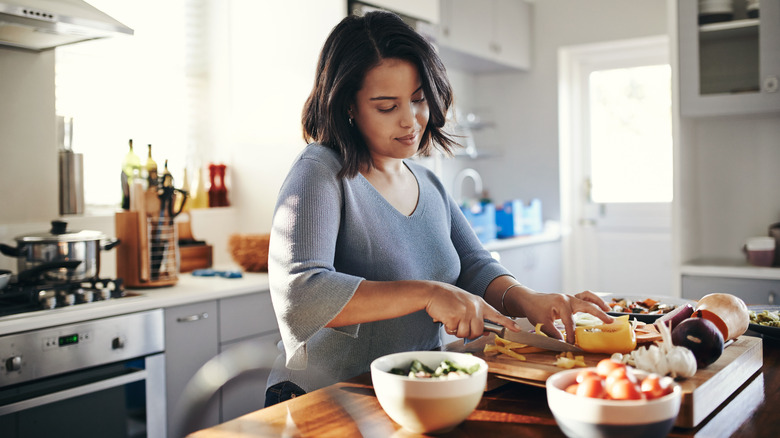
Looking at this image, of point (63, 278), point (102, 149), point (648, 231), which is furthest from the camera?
point (648, 231)

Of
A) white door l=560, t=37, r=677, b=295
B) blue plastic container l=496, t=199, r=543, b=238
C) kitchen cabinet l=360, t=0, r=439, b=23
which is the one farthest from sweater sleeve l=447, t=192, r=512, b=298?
white door l=560, t=37, r=677, b=295

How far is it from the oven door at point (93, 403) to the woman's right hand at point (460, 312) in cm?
129

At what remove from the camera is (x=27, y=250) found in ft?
6.68

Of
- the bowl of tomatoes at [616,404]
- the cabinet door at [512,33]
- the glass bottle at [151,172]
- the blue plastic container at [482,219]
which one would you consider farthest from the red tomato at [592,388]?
the cabinet door at [512,33]

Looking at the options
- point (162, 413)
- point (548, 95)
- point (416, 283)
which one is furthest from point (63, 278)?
point (548, 95)

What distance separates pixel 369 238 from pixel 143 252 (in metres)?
1.32

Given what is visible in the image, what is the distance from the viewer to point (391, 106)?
1.35 meters

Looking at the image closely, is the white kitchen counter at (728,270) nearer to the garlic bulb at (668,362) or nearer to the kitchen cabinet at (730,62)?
the kitchen cabinet at (730,62)

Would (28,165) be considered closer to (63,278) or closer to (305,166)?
(63,278)

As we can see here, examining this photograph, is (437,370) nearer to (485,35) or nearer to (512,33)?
(485,35)

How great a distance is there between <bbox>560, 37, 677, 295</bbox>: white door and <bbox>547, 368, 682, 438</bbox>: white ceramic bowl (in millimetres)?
3891

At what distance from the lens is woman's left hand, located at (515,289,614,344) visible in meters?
1.20

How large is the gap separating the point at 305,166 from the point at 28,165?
1.67 meters

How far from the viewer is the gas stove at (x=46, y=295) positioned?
1935mm
